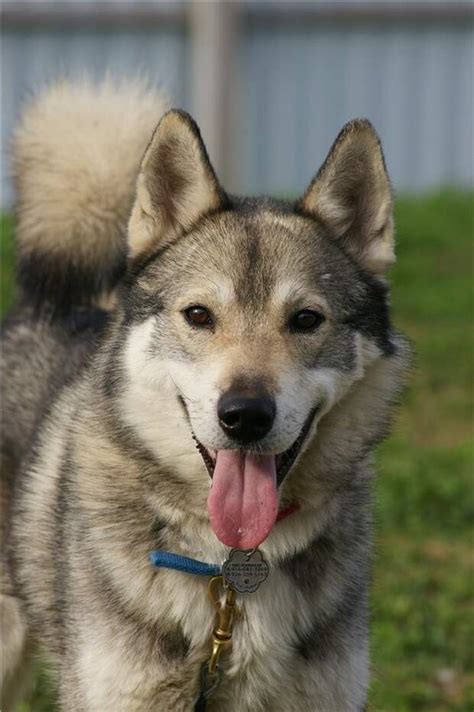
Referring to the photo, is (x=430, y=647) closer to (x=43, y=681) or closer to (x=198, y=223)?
(x=43, y=681)

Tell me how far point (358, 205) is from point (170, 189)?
0.55 m

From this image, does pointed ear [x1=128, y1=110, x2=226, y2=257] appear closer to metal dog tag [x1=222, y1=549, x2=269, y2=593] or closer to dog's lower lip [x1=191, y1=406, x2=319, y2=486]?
dog's lower lip [x1=191, y1=406, x2=319, y2=486]

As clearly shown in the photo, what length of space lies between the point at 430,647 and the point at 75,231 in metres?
2.20

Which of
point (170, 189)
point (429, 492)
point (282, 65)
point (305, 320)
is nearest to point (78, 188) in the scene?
point (170, 189)

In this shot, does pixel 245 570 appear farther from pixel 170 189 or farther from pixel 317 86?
pixel 317 86

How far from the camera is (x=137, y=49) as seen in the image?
32.6 ft

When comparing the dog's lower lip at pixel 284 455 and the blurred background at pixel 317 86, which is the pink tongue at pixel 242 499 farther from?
the blurred background at pixel 317 86

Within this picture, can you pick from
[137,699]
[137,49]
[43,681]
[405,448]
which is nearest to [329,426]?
[137,699]

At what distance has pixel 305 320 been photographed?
133 inches

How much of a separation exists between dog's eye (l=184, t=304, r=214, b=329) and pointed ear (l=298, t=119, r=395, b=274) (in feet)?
1.71

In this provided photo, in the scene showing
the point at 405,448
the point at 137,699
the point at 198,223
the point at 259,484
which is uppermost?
the point at 198,223

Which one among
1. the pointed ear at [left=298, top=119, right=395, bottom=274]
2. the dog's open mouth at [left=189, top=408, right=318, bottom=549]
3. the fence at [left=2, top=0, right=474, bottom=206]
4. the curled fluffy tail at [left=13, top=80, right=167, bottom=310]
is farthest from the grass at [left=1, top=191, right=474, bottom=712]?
the curled fluffy tail at [left=13, top=80, right=167, bottom=310]

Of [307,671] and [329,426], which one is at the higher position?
[329,426]

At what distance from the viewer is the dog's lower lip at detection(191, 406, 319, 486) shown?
3285 millimetres
